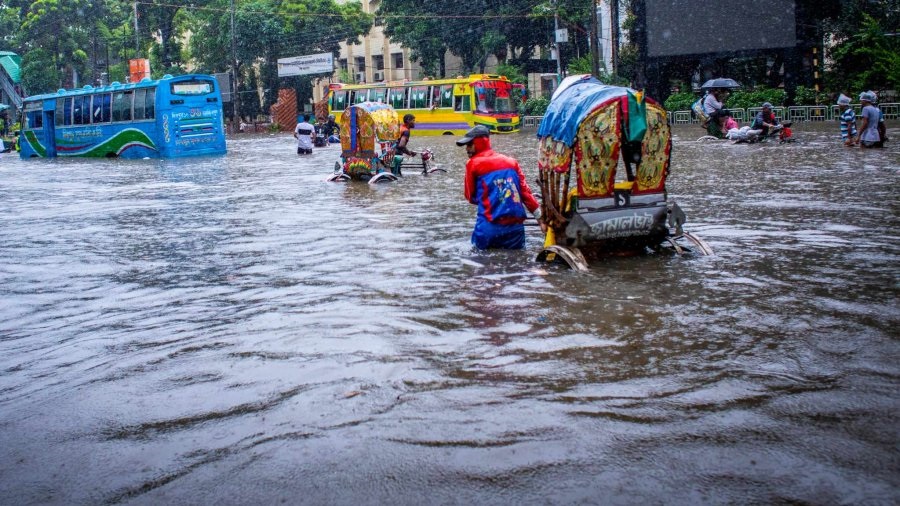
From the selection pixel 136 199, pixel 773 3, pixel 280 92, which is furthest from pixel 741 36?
pixel 280 92

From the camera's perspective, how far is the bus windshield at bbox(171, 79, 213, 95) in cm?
2805

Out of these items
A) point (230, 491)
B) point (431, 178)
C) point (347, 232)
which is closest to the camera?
point (230, 491)

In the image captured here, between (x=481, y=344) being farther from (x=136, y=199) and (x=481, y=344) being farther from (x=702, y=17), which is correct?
(x=702, y=17)

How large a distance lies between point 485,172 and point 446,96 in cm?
3128

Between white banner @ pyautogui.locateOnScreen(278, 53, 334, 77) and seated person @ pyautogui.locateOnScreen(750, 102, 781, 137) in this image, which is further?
white banner @ pyautogui.locateOnScreen(278, 53, 334, 77)

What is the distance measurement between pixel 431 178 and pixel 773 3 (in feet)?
67.8

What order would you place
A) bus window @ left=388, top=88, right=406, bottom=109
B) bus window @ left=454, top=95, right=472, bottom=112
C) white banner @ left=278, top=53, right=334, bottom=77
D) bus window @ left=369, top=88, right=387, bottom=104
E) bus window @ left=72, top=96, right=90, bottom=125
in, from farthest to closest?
1. white banner @ left=278, top=53, right=334, bottom=77
2. bus window @ left=369, top=88, right=387, bottom=104
3. bus window @ left=388, top=88, right=406, bottom=109
4. bus window @ left=454, top=95, right=472, bottom=112
5. bus window @ left=72, top=96, right=90, bottom=125

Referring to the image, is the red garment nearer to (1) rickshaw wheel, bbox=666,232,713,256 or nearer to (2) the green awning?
(1) rickshaw wheel, bbox=666,232,713,256

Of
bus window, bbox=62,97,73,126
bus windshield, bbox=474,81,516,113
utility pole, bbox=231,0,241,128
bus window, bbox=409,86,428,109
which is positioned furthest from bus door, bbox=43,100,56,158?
utility pole, bbox=231,0,241,128

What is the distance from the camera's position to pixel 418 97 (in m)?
40.1

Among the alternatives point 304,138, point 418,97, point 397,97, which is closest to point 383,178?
point 304,138

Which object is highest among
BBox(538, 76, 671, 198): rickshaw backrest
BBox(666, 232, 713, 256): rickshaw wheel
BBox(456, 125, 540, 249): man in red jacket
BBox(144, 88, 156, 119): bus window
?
BBox(144, 88, 156, 119): bus window

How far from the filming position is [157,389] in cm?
456

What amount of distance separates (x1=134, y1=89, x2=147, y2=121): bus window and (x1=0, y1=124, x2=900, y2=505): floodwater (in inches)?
793
